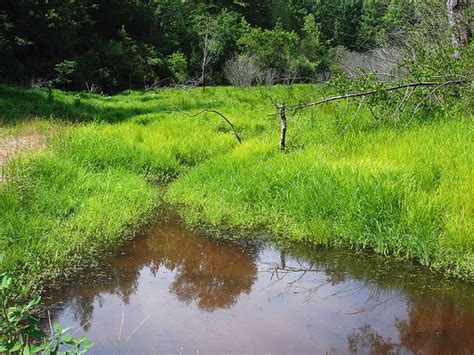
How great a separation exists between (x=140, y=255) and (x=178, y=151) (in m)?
4.35

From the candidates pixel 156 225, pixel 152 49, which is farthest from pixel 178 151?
pixel 152 49

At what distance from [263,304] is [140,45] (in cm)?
2934

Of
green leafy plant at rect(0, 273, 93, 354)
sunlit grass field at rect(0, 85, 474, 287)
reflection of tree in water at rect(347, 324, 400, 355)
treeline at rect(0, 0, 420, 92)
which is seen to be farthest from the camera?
treeline at rect(0, 0, 420, 92)

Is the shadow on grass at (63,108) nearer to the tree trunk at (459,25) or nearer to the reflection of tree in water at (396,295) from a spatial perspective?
the tree trunk at (459,25)

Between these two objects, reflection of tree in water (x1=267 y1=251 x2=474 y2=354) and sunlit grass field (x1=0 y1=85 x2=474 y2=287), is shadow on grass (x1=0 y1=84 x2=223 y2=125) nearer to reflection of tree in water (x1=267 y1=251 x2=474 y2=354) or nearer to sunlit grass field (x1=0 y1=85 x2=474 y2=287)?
sunlit grass field (x1=0 y1=85 x2=474 y2=287)

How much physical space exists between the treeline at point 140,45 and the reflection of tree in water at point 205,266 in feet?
27.4

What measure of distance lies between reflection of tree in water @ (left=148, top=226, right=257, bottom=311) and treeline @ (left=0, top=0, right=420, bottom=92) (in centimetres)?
836

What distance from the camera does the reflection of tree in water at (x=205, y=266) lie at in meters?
4.50

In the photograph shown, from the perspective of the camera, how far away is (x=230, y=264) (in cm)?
516

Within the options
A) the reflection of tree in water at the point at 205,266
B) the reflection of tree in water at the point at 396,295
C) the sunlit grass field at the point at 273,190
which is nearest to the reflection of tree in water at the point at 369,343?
the reflection of tree in water at the point at 396,295

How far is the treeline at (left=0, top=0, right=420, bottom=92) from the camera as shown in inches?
882

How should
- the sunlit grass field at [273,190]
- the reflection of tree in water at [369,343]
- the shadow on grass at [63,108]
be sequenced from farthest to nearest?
the shadow on grass at [63,108]
the sunlit grass field at [273,190]
the reflection of tree in water at [369,343]

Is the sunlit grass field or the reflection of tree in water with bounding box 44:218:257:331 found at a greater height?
the sunlit grass field

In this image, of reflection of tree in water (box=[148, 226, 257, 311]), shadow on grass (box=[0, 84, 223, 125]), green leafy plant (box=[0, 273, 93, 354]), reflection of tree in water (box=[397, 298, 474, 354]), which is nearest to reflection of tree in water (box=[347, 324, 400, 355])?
reflection of tree in water (box=[397, 298, 474, 354])
